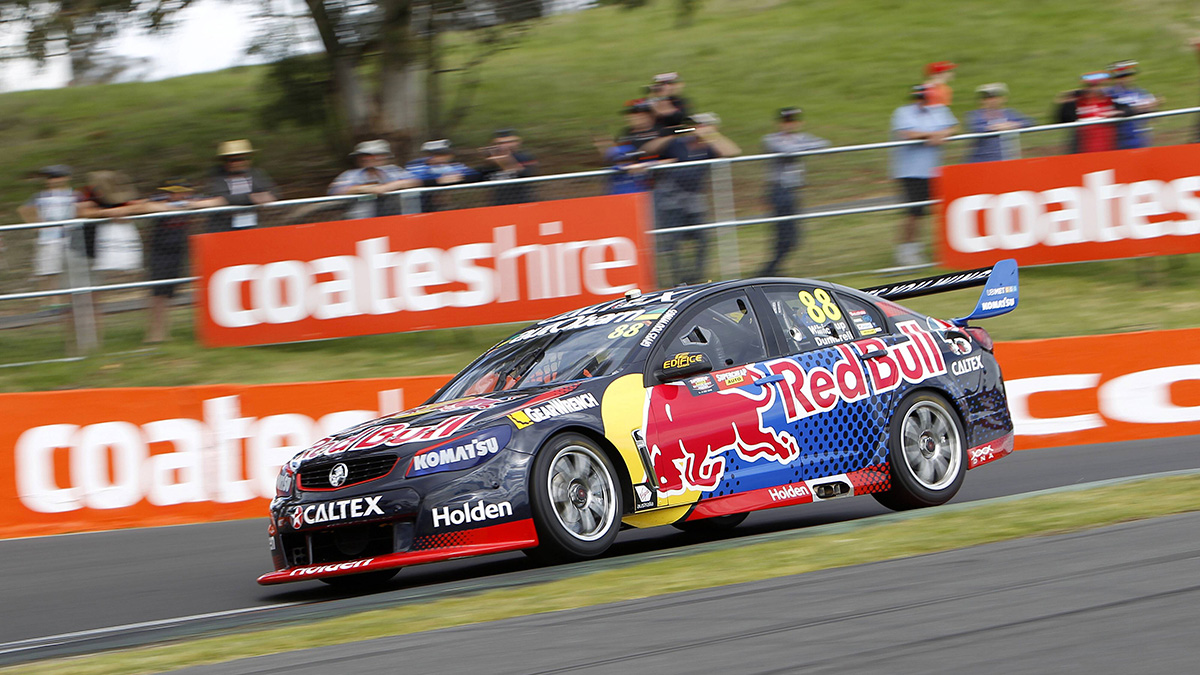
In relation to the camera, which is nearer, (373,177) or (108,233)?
(108,233)

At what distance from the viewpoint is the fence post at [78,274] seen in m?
13.8

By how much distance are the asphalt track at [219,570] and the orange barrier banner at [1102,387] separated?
391 mm

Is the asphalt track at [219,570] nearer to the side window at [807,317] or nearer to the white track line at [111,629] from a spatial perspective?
the white track line at [111,629]

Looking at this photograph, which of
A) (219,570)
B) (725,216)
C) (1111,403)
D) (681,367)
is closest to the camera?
(681,367)

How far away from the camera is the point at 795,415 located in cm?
844

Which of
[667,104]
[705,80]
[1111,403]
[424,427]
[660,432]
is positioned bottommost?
[1111,403]

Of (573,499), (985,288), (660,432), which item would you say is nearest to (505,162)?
(985,288)

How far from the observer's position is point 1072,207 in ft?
48.9

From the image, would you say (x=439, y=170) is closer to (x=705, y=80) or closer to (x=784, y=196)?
(x=784, y=196)

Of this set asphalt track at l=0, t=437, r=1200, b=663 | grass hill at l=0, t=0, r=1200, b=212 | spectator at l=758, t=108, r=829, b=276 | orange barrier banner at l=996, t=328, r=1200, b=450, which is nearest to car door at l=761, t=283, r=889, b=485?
asphalt track at l=0, t=437, r=1200, b=663

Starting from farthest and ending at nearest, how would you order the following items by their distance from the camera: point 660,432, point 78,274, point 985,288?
point 78,274, point 985,288, point 660,432

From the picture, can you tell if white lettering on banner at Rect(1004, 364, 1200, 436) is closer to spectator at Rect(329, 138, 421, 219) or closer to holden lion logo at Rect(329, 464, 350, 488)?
spectator at Rect(329, 138, 421, 219)

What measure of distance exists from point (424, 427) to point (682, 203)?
7.46m

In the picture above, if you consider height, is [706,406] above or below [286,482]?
above
